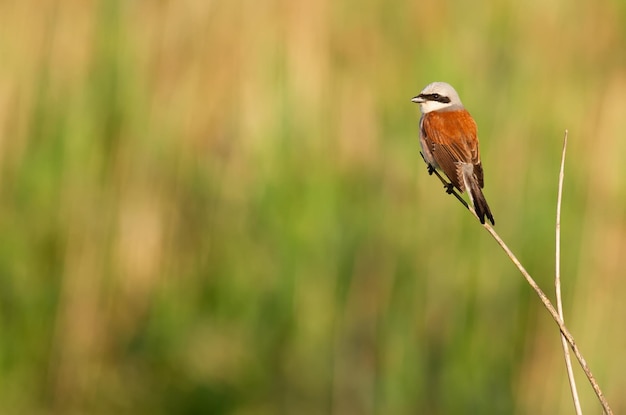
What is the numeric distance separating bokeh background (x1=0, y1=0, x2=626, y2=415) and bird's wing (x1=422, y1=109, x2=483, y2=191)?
1.17 m

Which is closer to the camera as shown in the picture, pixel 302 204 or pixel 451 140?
pixel 451 140

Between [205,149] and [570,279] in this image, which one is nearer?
[570,279]

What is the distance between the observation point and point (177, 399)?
4641mm

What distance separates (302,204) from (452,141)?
4.91ft

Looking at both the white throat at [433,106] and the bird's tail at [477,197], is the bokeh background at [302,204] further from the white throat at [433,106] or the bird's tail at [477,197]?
the bird's tail at [477,197]

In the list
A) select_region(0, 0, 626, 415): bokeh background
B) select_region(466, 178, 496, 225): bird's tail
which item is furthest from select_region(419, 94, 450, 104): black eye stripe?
select_region(0, 0, 626, 415): bokeh background

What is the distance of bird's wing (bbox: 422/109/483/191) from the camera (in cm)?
276

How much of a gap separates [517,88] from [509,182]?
38 cm

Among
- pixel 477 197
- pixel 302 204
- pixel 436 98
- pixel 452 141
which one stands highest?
pixel 436 98

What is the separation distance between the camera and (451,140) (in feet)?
9.28

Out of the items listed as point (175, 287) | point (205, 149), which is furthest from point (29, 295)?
point (205, 149)

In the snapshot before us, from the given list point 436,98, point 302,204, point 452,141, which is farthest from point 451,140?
point 302,204

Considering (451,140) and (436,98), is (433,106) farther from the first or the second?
(451,140)

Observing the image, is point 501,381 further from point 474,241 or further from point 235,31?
point 235,31
